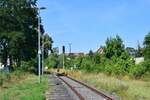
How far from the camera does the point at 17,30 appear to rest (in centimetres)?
9519

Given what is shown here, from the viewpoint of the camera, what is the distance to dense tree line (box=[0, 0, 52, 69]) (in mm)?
92750

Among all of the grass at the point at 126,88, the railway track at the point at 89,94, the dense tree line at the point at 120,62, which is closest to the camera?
the grass at the point at 126,88

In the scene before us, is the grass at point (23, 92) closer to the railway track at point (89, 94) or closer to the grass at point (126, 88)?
the railway track at point (89, 94)

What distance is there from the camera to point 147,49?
7981 centimetres

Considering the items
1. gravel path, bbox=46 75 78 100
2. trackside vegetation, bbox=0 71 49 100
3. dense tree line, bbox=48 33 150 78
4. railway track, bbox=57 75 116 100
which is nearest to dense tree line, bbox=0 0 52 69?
dense tree line, bbox=48 33 150 78

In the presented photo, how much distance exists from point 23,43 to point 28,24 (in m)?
6.13

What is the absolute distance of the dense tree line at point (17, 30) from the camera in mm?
92750

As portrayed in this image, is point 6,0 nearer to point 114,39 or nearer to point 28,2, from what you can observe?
point 28,2

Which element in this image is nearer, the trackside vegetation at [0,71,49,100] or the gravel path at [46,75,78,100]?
the trackside vegetation at [0,71,49,100]

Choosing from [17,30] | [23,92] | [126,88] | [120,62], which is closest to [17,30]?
[17,30]

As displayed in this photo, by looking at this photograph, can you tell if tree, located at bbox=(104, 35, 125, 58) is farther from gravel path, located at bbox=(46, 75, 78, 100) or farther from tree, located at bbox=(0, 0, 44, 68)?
gravel path, located at bbox=(46, 75, 78, 100)

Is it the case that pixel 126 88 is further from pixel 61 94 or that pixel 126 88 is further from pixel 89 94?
pixel 61 94

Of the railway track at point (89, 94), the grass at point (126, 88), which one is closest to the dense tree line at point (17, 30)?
the grass at point (126, 88)

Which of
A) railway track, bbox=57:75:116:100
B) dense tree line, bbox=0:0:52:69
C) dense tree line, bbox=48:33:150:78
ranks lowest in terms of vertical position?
railway track, bbox=57:75:116:100
